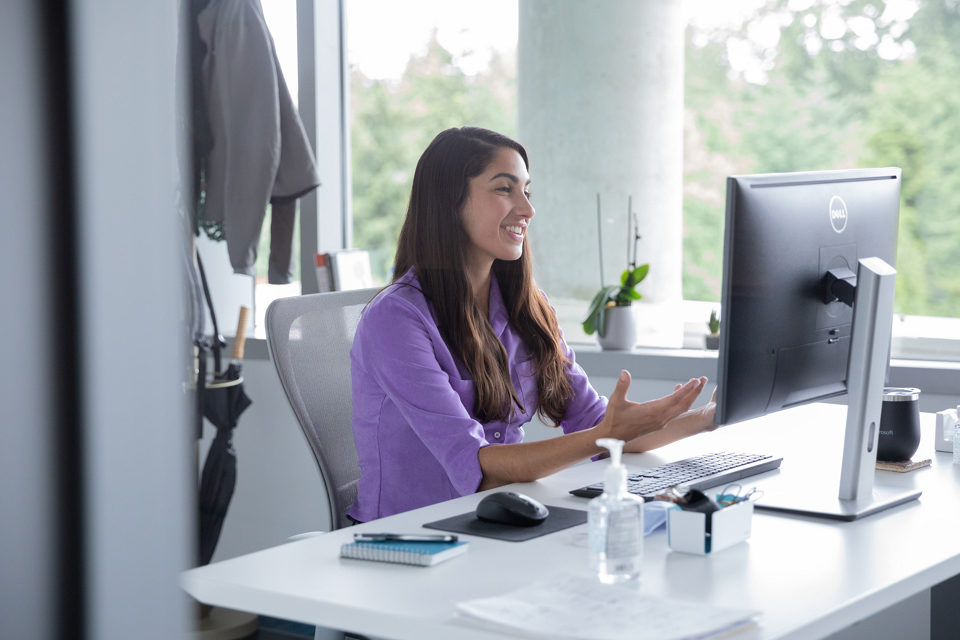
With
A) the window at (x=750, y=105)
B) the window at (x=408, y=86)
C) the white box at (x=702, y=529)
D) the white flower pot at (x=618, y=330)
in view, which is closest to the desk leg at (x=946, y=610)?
the white box at (x=702, y=529)

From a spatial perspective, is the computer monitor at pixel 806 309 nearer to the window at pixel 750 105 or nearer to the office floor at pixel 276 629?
the office floor at pixel 276 629

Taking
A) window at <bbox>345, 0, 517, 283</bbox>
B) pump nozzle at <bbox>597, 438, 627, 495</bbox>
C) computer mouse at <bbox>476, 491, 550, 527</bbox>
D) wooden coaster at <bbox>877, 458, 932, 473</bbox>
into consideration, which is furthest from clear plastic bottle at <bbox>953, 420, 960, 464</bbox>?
window at <bbox>345, 0, 517, 283</bbox>

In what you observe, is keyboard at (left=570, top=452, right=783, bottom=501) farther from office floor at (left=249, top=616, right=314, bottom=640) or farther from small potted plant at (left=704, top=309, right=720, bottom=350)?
small potted plant at (left=704, top=309, right=720, bottom=350)

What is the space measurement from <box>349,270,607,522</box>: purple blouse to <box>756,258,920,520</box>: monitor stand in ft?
1.48

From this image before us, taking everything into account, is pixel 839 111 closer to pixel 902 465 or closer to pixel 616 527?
pixel 902 465

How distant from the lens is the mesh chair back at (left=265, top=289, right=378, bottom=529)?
1738mm

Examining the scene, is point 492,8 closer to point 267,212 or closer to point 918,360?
point 267,212

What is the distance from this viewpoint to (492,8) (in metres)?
3.13

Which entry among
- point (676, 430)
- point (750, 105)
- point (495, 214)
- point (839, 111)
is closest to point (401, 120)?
point (750, 105)

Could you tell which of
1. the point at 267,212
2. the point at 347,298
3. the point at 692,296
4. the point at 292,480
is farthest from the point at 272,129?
the point at 692,296

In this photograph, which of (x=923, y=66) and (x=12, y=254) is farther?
(x=923, y=66)

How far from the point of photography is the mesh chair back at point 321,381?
1738mm

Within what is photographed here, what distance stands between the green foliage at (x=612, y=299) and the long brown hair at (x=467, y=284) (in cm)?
89

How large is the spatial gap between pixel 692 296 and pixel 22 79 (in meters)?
2.88
